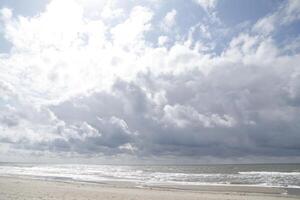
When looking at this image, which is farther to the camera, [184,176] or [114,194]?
[184,176]

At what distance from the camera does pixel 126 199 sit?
20.0m

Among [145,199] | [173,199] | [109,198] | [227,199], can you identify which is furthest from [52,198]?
[227,199]

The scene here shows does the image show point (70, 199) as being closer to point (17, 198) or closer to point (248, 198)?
point (17, 198)

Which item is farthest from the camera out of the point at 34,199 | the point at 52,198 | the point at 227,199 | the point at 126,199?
the point at 227,199

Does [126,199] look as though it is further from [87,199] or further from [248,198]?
[248,198]

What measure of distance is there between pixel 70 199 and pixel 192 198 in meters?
9.02

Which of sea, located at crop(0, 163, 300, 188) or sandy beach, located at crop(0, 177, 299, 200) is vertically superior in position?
sandy beach, located at crop(0, 177, 299, 200)

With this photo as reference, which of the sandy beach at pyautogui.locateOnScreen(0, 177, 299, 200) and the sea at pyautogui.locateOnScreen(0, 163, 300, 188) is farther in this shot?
the sea at pyautogui.locateOnScreen(0, 163, 300, 188)

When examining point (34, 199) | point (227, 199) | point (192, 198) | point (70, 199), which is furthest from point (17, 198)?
point (227, 199)

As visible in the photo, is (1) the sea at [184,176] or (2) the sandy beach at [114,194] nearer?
(2) the sandy beach at [114,194]

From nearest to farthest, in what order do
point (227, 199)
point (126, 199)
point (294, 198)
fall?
1. point (126, 199)
2. point (227, 199)
3. point (294, 198)

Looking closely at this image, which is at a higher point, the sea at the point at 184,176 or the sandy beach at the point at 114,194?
the sandy beach at the point at 114,194

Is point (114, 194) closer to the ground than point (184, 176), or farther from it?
farther from it

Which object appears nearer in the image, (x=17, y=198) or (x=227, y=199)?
(x=17, y=198)
